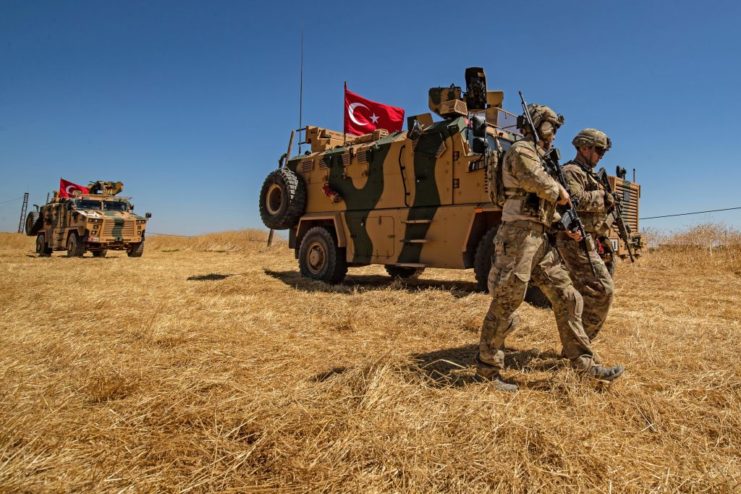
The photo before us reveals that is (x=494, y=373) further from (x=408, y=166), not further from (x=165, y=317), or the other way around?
(x=408, y=166)

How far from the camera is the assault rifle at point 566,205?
2961mm

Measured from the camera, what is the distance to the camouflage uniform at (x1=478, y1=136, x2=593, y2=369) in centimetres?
274

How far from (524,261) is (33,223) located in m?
→ 18.5

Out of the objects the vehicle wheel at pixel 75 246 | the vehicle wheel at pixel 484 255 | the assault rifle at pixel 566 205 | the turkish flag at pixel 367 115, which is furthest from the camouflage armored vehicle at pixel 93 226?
the assault rifle at pixel 566 205

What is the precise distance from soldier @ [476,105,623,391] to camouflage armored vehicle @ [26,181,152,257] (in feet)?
45.2

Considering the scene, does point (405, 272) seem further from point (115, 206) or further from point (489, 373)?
point (115, 206)

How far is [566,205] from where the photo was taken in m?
3.08

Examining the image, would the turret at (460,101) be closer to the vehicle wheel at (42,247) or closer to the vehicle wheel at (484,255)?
the vehicle wheel at (484,255)

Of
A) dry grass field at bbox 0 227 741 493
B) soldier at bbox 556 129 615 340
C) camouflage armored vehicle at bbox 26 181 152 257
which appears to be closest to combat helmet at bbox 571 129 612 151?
soldier at bbox 556 129 615 340

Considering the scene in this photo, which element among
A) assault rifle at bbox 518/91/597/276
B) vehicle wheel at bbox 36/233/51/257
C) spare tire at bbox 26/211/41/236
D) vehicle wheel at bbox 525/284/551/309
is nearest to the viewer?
assault rifle at bbox 518/91/597/276

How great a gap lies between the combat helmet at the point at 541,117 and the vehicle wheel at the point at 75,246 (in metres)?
14.2

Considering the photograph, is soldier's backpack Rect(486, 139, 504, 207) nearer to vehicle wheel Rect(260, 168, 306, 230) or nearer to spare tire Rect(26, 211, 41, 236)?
vehicle wheel Rect(260, 168, 306, 230)

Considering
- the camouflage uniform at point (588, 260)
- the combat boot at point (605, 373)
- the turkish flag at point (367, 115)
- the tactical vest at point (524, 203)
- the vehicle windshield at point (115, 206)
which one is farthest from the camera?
the vehicle windshield at point (115, 206)

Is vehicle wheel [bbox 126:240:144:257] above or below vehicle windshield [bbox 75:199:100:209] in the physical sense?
below
